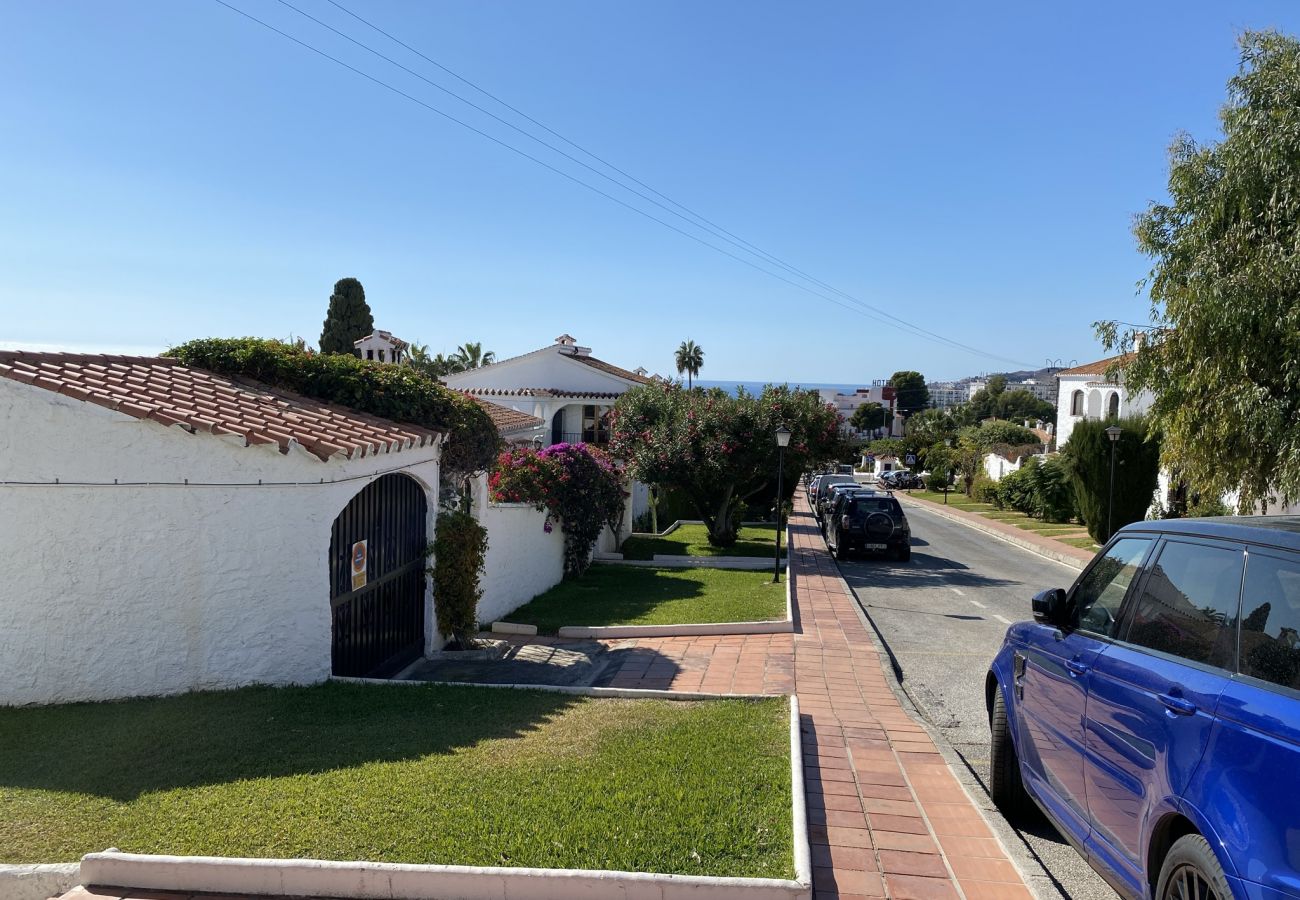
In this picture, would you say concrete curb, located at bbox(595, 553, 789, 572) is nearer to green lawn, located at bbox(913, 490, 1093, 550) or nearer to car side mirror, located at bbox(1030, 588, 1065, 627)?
green lawn, located at bbox(913, 490, 1093, 550)

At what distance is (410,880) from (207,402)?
5.28 m

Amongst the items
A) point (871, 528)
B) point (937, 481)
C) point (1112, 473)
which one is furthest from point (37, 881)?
point (937, 481)

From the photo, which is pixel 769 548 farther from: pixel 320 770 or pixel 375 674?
pixel 320 770

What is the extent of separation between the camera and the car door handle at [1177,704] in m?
2.82

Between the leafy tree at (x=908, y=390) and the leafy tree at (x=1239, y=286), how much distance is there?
363 feet

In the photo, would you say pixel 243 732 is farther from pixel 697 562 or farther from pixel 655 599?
pixel 697 562

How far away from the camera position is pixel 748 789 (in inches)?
191

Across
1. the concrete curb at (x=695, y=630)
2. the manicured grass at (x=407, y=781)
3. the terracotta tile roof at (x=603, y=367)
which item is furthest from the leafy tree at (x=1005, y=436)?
the manicured grass at (x=407, y=781)

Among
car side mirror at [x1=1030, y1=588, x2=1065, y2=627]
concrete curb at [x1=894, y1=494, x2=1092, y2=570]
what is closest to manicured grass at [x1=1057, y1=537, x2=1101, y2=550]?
concrete curb at [x1=894, y1=494, x2=1092, y2=570]

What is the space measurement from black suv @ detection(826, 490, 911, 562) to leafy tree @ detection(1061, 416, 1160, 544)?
22.5 ft

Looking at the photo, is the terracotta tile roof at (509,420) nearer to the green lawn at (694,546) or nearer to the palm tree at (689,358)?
the green lawn at (694,546)

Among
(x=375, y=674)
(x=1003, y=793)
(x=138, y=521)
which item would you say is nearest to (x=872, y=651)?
(x=1003, y=793)

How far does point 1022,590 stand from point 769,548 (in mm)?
6684

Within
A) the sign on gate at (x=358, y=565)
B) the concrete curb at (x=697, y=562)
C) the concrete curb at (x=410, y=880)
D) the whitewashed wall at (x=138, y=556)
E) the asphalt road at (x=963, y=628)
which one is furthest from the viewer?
the concrete curb at (x=697, y=562)
